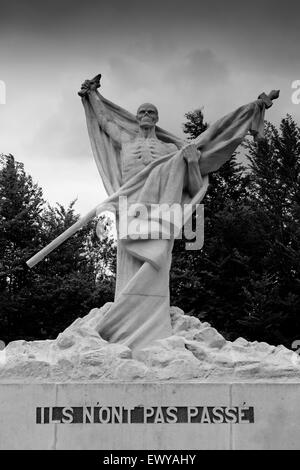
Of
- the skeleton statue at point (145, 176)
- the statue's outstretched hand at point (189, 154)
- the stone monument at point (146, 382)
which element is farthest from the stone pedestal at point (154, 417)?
the statue's outstretched hand at point (189, 154)

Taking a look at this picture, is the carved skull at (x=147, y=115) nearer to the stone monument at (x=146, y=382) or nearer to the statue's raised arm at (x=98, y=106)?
the statue's raised arm at (x=98, y=106)

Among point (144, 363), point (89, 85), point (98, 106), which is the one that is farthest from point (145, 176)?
point (144, 363)

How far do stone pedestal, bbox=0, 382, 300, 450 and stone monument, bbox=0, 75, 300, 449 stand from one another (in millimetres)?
12

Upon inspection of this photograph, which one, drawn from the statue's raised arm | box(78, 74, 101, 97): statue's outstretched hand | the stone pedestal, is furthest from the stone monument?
box(78, 74, 101, 97): statue's outstretched hand

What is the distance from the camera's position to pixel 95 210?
1067 cm

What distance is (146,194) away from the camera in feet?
34.8

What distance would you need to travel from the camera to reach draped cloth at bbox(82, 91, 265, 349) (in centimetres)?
990

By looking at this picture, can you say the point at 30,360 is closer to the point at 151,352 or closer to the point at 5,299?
the point at 151,352

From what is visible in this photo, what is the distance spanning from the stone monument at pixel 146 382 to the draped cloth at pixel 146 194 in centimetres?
2

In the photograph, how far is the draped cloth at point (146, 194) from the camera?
390 inches

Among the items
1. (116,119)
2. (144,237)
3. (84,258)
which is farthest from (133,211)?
(84,258)

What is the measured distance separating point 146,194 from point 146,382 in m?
3.21

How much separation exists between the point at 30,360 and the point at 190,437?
231 cm
